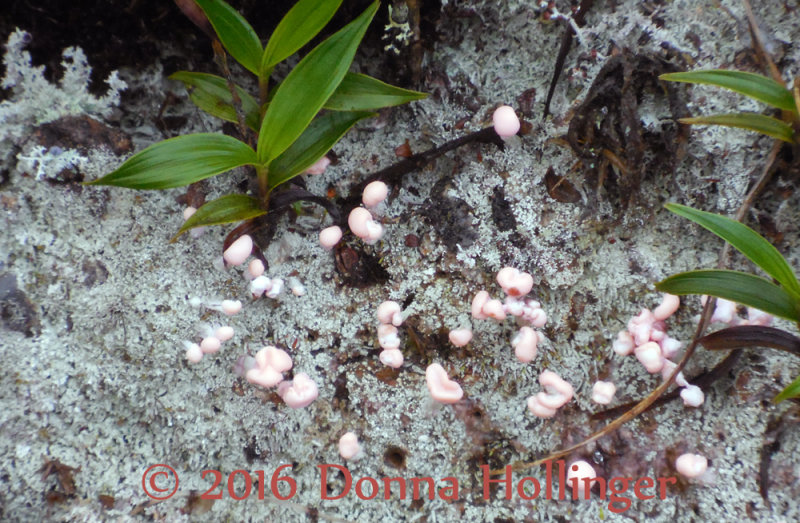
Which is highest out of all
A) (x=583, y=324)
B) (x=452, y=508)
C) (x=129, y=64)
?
(x=129, y=64)

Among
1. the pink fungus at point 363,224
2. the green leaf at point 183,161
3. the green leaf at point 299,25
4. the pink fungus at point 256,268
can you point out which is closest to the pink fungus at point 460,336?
the pink fungus at point 363,224

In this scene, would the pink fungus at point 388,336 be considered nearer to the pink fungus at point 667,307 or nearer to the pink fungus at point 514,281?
the pink fungus at point 514,281

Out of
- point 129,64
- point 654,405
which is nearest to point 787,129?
point 654,405

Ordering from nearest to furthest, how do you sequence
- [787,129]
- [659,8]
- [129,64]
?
[787,129], [659,8], [129,64]

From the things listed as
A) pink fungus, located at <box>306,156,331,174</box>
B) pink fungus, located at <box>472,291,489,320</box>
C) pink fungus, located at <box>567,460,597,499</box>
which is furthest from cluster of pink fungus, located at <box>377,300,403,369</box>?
pink fungus, located at <box>567,460,597,499</box>

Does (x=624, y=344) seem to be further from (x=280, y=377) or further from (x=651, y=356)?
(x=280, y=377)

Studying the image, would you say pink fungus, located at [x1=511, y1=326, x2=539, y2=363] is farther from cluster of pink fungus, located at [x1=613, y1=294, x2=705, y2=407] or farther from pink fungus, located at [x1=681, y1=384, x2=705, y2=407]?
pink fungus, located at [x1=681, y1=384, x2=705, y2=407]

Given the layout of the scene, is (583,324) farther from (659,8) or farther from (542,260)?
(659,8)
